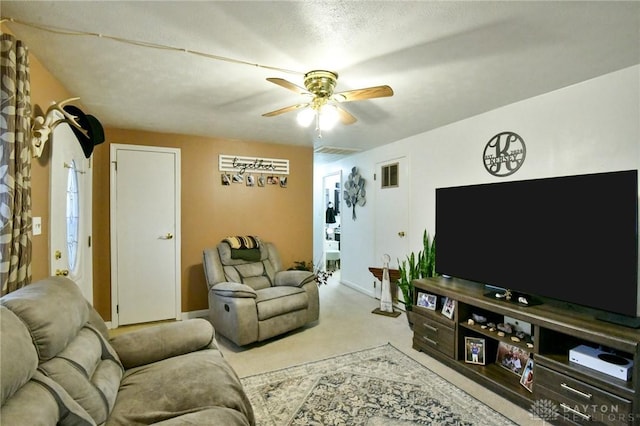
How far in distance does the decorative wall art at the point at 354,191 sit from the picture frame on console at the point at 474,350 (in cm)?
272

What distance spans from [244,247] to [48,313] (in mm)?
2482

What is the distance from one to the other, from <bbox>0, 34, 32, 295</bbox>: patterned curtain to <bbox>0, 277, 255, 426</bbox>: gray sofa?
20cm

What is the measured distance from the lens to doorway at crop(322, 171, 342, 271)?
6742 millimetres

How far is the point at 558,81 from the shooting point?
2.30m

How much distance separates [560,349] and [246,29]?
9.02ft

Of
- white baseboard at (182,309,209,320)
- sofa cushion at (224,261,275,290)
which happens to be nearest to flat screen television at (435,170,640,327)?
sofa cushion at (224,261,275,290)

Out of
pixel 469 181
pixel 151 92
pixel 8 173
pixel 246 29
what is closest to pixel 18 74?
pixel 8 173

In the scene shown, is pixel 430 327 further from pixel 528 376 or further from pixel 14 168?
pixel 14 168

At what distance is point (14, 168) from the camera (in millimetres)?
1548

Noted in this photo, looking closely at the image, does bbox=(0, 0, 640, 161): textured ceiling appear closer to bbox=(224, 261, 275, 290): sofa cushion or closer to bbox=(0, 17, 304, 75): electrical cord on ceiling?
bbox=(0, 17, 304, 75): electrical cord on ceiling

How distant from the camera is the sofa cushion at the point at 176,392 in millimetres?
1333

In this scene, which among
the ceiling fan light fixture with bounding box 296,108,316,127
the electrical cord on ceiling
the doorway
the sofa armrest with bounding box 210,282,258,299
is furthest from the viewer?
the doorway

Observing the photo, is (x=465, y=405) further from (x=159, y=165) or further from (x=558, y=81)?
(x=159, y=165)

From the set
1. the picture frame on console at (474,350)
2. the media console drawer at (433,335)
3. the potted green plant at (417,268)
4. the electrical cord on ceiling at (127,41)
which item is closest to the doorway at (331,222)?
the potted green plant at (417,268)
